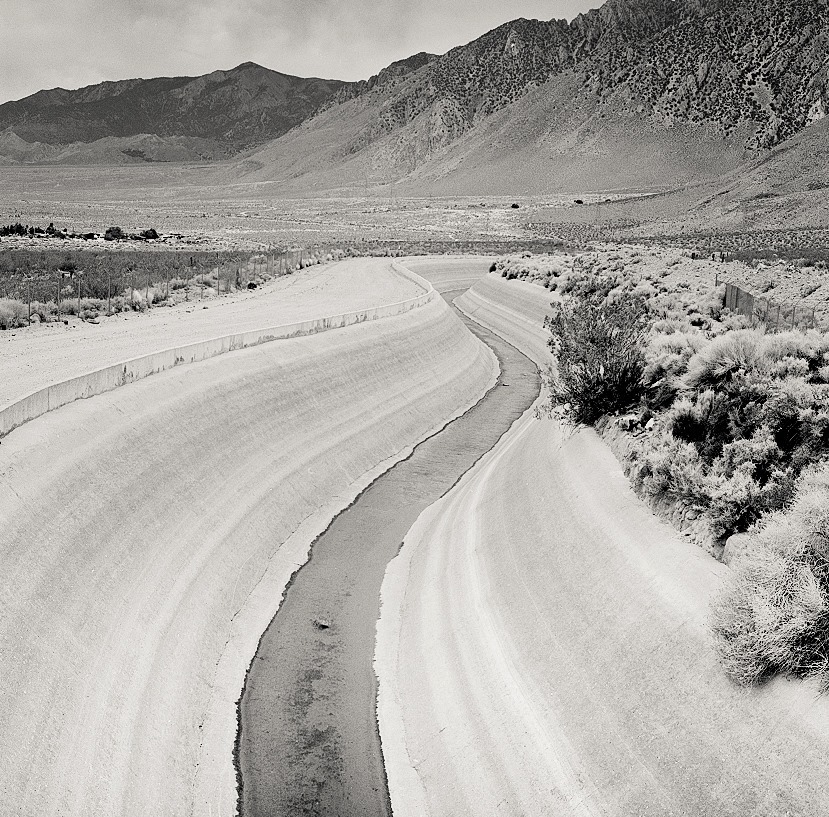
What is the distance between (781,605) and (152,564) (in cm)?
787

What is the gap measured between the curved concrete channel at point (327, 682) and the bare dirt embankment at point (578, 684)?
31 centimetres

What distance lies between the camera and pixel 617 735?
8539mm

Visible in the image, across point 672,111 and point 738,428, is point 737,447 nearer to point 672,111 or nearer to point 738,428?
point 738,428

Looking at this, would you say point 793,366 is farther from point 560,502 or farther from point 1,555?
point 1,555

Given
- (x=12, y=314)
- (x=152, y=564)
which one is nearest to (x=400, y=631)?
(x=152, y=564)

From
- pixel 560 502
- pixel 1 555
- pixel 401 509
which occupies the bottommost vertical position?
pixel 401 509

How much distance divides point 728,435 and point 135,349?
13661 mm

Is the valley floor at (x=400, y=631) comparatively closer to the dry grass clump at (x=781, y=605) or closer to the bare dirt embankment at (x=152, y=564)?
the bare dirt embankment at (x=152, y=564)

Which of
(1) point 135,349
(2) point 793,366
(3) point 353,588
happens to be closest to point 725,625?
(2) point 793,366

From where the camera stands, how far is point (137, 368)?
16719 mm

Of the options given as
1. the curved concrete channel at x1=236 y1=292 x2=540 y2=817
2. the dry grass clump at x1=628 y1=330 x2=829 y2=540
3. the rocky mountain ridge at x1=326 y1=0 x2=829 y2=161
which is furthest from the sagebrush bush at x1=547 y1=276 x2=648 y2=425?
the rocky mountain ridge at x1=326 y1=0 x2=829 y2=161

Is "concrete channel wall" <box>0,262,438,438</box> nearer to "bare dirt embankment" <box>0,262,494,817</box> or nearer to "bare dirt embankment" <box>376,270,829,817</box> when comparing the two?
"bare dirt embankment" <box>0,262,494,817</box>

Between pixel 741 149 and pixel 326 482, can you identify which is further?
pixel 741 149

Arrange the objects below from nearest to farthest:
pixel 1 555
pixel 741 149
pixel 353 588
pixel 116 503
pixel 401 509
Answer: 1. pixel 1 555
2. pixel 116 503
3. pixel 353 588
4. pixel 401 509
5. pixel 741 149
